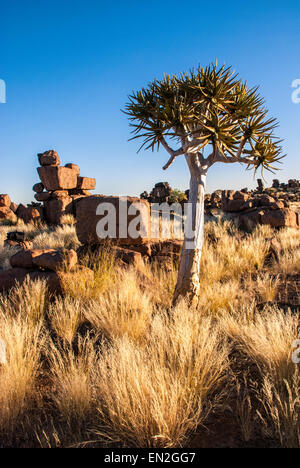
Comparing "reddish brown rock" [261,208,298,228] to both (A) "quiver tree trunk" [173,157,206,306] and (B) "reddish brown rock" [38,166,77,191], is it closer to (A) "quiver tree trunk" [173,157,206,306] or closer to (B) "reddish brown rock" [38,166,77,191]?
(A) "quiver tree trunk" [173,157,206,306]

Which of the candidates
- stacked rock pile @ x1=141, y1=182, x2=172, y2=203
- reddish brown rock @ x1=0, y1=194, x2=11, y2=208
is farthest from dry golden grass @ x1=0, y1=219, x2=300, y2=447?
stacked rock pile @ x1=141, y1=182, x2=172, y2=203

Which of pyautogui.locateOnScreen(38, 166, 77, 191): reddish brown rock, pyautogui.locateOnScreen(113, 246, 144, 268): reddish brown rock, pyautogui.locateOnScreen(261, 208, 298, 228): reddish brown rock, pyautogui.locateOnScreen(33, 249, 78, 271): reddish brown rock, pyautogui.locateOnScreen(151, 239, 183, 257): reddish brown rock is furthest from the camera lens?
pyautogui.locateOnScreen(38, 166, 77, 191): reddish brown rock

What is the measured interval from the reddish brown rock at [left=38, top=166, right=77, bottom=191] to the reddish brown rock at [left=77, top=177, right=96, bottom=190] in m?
1.06

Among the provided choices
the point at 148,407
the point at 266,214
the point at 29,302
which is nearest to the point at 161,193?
the point at 266,214

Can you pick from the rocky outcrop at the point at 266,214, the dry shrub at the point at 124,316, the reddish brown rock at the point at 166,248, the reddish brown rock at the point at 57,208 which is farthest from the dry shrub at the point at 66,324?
the reddish brown rock at the point at 57,208

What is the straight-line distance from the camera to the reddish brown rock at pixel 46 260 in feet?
19.7

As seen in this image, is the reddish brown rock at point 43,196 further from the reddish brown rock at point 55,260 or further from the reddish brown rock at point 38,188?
the reddish brown rock at point 55,260

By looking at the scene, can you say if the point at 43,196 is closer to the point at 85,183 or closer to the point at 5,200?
the point at 85,183

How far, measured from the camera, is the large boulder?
7770mm

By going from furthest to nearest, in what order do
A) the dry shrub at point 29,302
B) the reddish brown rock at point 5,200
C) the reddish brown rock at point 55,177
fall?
the reddish brown rock at point 5,200 → the reddish brown rock at point 55,177 → the dry shrub at point 29,302

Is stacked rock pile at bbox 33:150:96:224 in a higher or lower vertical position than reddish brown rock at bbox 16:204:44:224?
higher

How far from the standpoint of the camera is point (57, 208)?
20562 mm

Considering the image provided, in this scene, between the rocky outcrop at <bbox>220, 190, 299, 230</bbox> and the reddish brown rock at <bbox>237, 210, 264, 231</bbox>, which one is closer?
the rocky outcrop at <bbox>220, 190, 299, 230</bbox>

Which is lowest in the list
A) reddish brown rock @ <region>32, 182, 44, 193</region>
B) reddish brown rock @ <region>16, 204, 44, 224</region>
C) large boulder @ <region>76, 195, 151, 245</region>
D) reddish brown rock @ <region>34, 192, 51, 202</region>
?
large boulder @ <region>76, 195, 151, 245</region>
